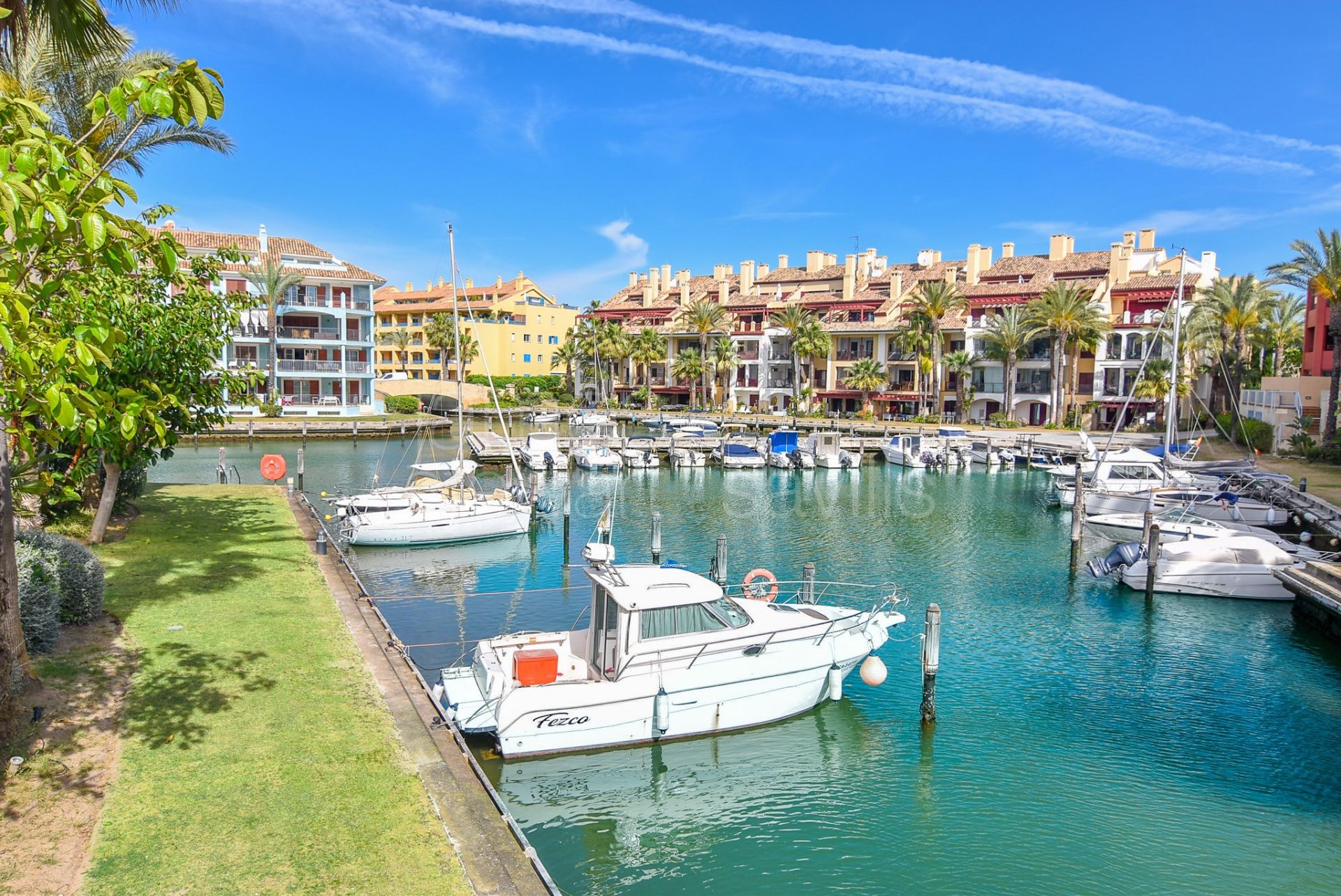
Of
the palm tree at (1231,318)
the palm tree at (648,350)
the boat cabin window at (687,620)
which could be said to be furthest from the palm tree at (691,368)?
the boat cabin window at (687,620)

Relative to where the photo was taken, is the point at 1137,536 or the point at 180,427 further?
the point at 1137,536

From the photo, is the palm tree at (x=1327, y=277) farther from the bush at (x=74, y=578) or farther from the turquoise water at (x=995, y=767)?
the bush at (x=74, y=578)

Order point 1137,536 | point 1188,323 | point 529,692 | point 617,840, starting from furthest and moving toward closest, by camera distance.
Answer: point 1188,323 < point 1137,536 < point 529,692 < point 617,840

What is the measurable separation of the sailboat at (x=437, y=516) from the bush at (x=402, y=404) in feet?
173

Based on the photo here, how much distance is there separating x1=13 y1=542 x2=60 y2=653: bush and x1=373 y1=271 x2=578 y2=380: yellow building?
312 feet

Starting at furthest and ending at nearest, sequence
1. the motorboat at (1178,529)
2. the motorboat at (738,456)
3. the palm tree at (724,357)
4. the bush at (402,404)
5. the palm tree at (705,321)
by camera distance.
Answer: the palm tree at (705,321) → the palm tree at (724,357) → the bush at (402,404) → the motorboat at (738,456) → the motorboat at (1178,529)

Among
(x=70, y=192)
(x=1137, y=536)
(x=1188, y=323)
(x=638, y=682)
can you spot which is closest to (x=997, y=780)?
(x=638, y=682)

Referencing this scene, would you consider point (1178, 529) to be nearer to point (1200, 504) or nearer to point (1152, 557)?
point (1152, 557)

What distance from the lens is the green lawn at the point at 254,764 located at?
9.85 m

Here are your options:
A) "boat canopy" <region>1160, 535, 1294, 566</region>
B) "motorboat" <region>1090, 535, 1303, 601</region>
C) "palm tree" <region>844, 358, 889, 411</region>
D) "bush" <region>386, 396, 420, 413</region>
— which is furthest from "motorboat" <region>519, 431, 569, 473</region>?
"palm tree" <region>844, 358, 889, 411</region>

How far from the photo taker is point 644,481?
178 feet

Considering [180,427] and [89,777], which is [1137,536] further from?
[89,777]

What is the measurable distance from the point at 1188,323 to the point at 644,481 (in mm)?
43406

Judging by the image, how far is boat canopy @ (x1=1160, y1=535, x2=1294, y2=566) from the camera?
27.5 m
